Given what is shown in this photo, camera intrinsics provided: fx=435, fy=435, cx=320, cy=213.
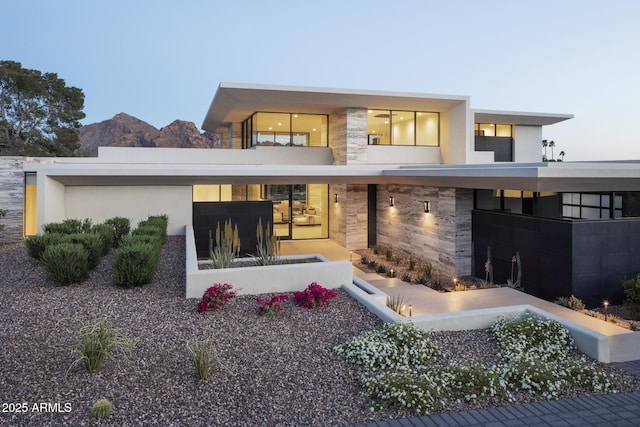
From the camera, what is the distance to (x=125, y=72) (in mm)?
82125

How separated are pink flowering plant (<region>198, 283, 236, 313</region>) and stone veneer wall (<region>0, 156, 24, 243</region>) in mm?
10002

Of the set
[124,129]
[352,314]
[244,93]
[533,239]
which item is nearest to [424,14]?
[244,93]

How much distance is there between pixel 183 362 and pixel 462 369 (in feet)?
10.3

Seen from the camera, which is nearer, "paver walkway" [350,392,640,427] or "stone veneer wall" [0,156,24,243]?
"paver walkway" [350,392,640,427]

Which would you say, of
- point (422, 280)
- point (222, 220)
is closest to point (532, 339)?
point (422, 280)

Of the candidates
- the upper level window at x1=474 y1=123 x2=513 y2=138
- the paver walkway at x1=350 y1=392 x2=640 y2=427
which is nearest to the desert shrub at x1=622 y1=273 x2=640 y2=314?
the paver walkway at x1=350 y1=392 x2=640 y2=427

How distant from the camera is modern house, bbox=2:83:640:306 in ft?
31.3

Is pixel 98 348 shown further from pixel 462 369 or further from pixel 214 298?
pixel 462 369

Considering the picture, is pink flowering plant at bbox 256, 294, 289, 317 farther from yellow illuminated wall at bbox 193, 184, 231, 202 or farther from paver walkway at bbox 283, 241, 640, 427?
yellow illuminated wall at bbox 193, 184, 231, 202

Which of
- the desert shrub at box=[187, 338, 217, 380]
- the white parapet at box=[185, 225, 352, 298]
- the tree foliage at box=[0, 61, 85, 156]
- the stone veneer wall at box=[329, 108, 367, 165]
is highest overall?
the tree foliage at box=[0, 61, 85, 156]

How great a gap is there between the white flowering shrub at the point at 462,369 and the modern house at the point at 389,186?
4.08 m

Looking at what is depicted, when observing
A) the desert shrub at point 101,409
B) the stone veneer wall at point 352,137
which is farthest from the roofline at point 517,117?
the desert shrub at point 101,409

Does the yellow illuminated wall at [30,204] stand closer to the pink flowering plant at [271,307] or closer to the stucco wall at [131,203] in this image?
the stucco wall at [131,203]

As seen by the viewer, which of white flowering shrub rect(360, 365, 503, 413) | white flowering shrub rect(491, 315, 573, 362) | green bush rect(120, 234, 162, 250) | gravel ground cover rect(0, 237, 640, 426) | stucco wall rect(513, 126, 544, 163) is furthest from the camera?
stucco wall rect(513, 126, 544, 163)
